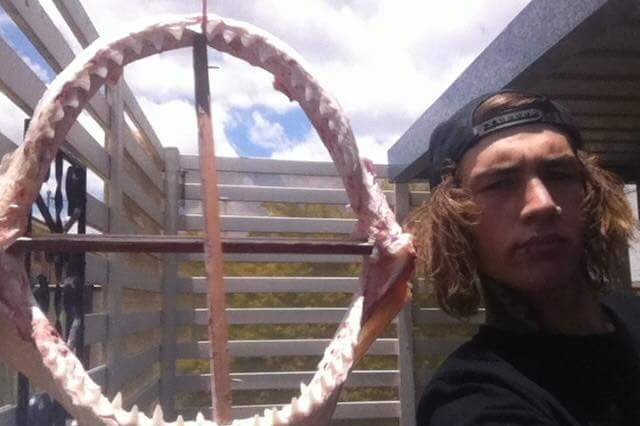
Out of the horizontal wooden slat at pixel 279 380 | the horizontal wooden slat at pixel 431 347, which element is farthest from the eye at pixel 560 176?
the horizontal wooden slat at pixel 431 347

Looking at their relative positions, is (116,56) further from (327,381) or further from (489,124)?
(489,124)

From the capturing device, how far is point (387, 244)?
818 millimetres

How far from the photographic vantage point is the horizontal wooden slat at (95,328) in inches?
70.2

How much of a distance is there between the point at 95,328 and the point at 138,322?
705 millimetres

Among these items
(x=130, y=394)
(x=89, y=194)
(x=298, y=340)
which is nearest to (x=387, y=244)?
(x=89, y=194)

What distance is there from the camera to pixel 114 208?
86.7 inches

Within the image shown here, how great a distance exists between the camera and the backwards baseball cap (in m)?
1.10

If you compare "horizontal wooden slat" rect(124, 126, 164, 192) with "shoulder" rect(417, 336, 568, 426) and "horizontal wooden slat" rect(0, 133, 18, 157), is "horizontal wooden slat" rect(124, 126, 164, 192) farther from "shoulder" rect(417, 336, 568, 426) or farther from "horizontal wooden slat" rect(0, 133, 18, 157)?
"shoulder" rect(417, 336, 568, 426)

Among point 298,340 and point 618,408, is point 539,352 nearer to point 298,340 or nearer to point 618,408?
point 618,408

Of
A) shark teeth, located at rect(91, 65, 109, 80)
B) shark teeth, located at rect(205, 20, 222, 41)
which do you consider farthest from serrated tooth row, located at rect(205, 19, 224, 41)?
shark teeth, located at rect(91, 65, 109, 80)

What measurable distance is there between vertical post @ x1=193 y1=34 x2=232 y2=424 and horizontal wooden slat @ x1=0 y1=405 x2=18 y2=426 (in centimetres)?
67

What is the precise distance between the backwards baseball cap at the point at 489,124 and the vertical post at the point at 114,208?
4.06ft

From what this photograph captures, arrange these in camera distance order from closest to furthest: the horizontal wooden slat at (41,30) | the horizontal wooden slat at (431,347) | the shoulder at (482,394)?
the shoulder at (482,394) → the horizontal wooden slat at (41,30) → the horizontal wooden slat at (431,347)

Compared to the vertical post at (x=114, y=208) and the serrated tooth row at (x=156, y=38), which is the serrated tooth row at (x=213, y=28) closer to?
the serrated tooth row at (x=156, y=38)
